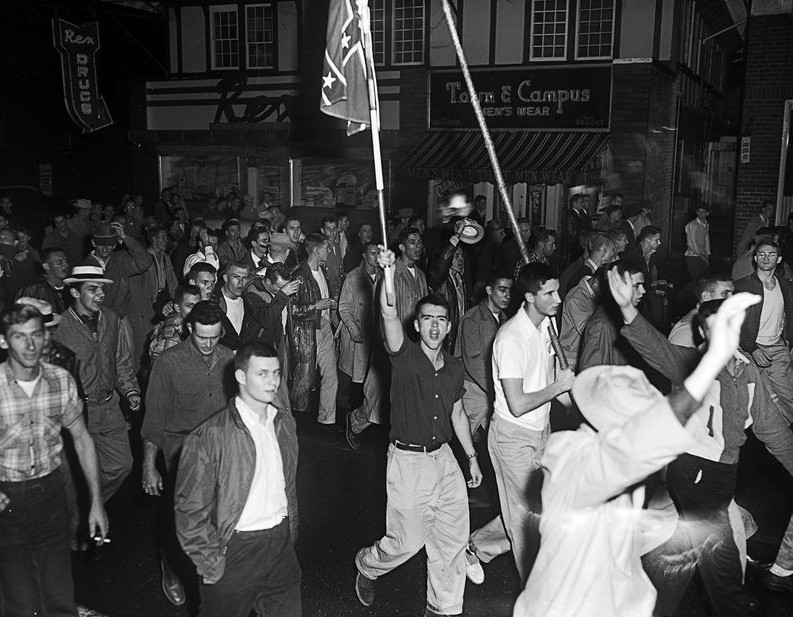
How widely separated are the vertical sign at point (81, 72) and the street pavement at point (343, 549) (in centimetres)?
1699

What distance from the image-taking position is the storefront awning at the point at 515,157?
17897mm

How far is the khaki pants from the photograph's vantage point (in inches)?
197

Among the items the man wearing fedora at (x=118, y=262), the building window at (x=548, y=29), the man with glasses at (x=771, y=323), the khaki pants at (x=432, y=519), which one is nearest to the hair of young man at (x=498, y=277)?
the man with glasses at (x=771, y=323)

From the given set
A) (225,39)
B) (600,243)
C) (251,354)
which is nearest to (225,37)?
(225,39)

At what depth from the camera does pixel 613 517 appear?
3.36 m

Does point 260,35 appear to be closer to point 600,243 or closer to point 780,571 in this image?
point 600,243

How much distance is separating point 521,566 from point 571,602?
1.94 meters

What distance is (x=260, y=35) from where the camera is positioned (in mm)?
21875

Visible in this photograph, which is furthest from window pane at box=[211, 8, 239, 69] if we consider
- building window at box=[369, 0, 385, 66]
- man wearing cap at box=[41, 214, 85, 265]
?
man wearing cap at box=[41, 214, 85, 265]

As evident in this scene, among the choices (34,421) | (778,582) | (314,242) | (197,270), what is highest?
(314,242)

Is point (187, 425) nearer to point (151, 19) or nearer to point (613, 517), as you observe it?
point (613, 517)

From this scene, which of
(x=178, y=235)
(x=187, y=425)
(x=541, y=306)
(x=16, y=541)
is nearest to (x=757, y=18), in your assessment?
(x=178, y=235)

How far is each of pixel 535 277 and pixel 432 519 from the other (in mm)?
1652

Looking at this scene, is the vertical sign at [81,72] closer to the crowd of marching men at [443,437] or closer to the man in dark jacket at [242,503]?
the crowd of marching men at [443,437]
